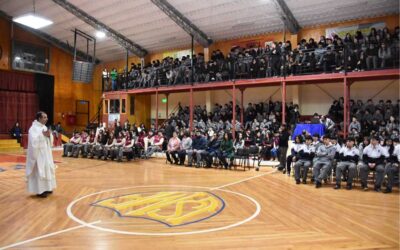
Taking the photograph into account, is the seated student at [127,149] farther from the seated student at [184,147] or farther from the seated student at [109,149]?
the seated student at [184,147]

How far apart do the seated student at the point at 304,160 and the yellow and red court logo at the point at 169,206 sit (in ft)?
9.03

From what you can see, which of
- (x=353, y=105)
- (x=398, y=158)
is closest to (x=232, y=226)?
(x=398, y=158)

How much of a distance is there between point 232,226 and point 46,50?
21132 mm

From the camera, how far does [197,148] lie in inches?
480

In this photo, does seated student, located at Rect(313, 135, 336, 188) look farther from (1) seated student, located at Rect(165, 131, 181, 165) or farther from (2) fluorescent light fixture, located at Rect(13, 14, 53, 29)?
(2) fluorescent light fixture, located at Rect(13, 14, 53, 29)

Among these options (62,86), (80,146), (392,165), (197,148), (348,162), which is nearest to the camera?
(392,165)

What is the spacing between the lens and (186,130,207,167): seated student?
11.7m

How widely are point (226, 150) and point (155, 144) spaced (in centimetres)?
400

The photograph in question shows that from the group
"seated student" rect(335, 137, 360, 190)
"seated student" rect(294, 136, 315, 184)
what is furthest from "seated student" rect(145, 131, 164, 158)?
"seated student" rect(335, 137, 360, 190)

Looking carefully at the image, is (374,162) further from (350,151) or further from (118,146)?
(118,146)

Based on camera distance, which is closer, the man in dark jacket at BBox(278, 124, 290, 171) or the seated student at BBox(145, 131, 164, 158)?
the man in dark jacket at BBox(278, 124, 290, 171)

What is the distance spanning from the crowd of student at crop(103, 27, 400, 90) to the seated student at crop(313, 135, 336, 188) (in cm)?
484

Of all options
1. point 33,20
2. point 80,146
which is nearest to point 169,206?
point 80,146

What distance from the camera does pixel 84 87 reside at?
79.3 feet
